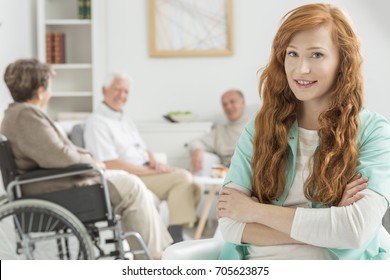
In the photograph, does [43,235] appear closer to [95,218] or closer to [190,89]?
[95,218]

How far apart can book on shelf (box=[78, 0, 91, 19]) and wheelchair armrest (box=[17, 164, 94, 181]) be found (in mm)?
321

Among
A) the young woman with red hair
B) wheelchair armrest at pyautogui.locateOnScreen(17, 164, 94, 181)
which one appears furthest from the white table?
the young woman with red hair

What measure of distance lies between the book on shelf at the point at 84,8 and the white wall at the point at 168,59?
0.03 metres

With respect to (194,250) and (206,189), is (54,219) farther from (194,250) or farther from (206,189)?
(194,250)

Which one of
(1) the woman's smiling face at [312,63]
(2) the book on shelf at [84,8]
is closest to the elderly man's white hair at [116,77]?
(2) the book on shelf at [84,8]

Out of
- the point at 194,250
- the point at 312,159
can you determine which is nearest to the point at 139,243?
the point at 194,250

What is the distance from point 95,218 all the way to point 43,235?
108mm

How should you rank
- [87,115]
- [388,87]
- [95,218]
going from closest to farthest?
1. [388,87]
2. [87,115]
3. [95,218]

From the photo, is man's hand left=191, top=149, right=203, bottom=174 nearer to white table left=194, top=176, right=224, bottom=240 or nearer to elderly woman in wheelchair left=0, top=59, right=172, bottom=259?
white table left=194, top=176, right=224, bottom=240

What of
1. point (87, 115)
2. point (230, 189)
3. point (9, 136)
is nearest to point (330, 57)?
point (230, 189)

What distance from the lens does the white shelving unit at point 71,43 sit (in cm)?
119

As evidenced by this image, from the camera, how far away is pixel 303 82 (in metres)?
0.93

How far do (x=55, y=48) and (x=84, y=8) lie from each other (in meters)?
0.08

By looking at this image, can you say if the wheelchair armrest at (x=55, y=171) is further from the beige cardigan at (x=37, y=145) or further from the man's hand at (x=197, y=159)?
the man's hand at (x=197, y=159)
